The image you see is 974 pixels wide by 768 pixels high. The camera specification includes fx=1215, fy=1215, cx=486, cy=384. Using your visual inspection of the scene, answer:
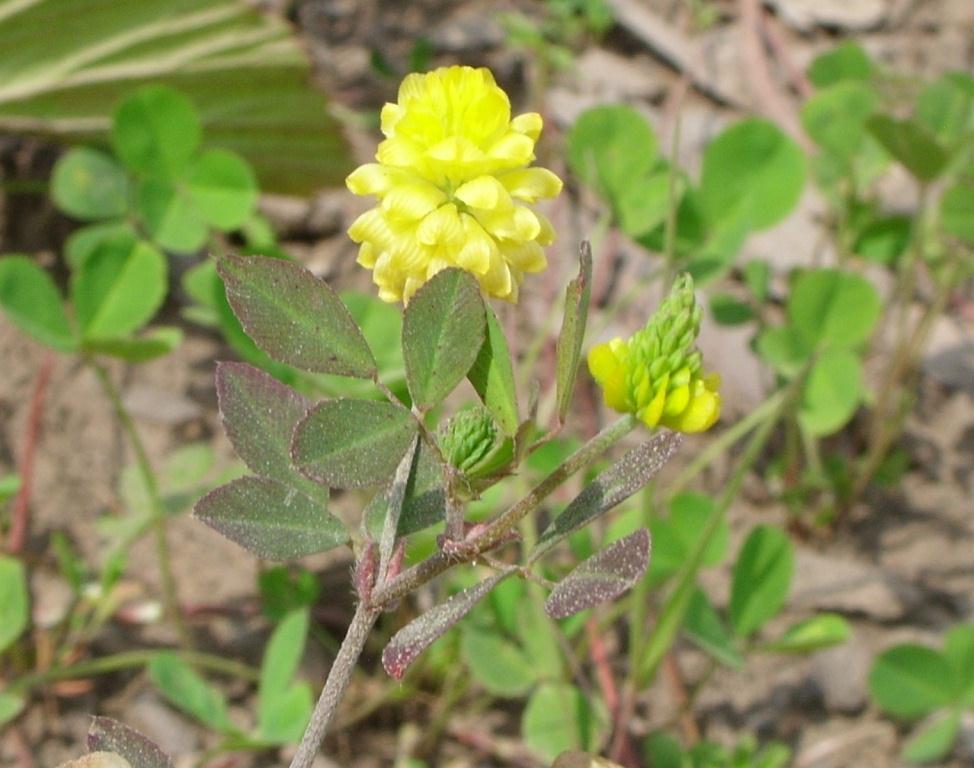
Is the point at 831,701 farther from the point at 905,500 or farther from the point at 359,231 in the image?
the point at 359,231

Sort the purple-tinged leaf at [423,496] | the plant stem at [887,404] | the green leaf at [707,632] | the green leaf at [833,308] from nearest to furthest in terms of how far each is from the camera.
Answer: the purple-tinged leaf at [423,496]
the green leaf at [707,632]
the green leaf at [833,308]
the plant stem at [887,404]

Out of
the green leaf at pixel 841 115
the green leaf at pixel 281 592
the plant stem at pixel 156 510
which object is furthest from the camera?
the green leaf at pixel 841 115

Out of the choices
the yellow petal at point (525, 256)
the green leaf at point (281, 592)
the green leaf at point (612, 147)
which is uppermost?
the yellow petal at point (525, 256)

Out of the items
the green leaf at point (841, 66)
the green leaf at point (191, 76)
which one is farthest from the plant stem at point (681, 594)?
the green leaf at point (191, 76)

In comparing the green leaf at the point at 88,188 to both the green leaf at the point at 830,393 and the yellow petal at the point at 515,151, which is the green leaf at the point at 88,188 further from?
the yellow petal at the point at 515,151

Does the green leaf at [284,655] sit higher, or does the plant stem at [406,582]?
the plant stem at [406,582]

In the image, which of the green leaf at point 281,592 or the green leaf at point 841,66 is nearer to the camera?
the green leaf at point 281,592
